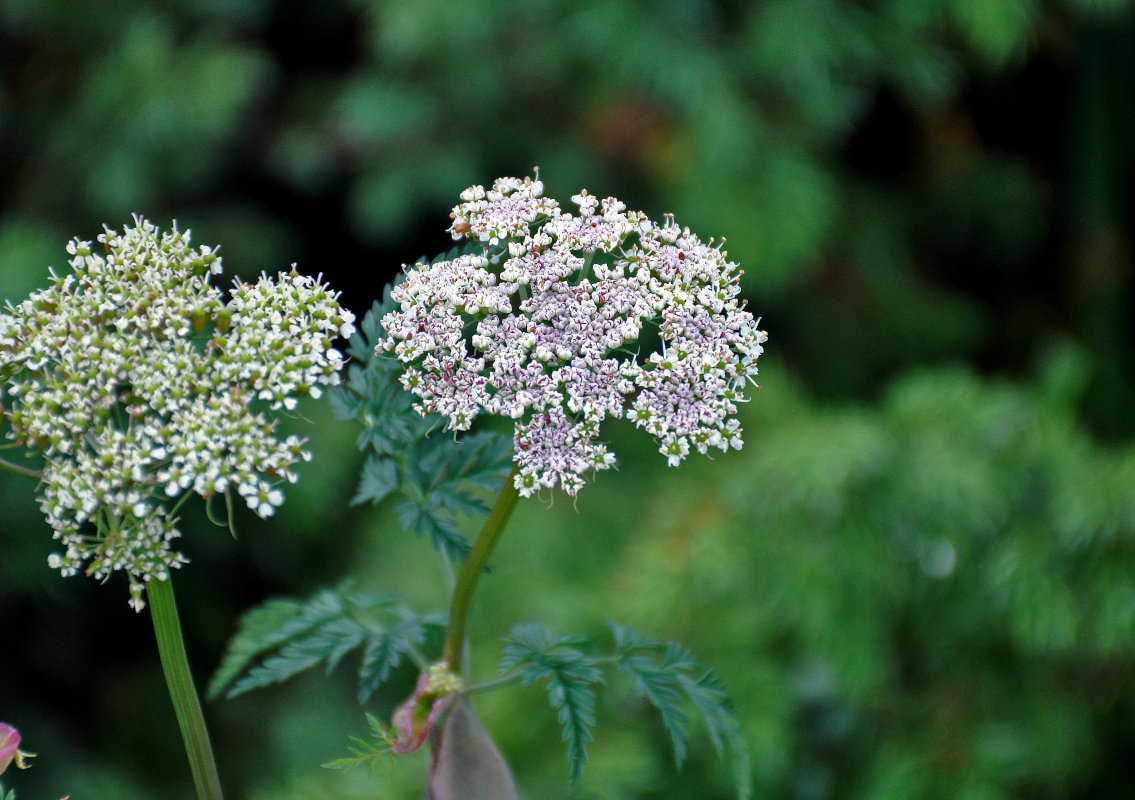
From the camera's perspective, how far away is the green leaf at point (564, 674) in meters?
0.71

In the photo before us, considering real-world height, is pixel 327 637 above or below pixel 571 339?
below

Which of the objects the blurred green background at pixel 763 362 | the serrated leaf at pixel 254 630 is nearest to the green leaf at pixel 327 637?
the serrated leaf at pixel 254 630

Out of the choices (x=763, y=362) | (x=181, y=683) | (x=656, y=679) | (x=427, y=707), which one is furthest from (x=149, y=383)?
(x=763, y=362)

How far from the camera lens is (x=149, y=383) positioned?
0.62 m

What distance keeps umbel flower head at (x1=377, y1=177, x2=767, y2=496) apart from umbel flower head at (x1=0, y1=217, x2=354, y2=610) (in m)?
0.07

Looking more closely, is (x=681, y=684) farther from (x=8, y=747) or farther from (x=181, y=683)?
(x=8, y=747)

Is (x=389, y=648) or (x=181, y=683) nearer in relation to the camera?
(x=181, y=683)

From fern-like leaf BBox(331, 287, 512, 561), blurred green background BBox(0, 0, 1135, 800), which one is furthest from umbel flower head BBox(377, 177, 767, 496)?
blurred green background BBox(0, 0, 1135, 800)

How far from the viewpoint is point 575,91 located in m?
2.44

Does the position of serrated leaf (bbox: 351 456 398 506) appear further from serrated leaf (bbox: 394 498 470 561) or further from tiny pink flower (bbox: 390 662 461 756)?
tiny pink flower (bbox: 390 662 461 756)

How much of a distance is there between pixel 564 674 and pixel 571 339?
259mm

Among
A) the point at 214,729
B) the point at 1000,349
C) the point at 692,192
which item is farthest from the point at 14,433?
the point at 1000,349

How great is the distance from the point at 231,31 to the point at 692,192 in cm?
124

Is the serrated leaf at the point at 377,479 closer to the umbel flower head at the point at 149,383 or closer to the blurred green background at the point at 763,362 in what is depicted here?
the umbel flower head at the point at 149,383
